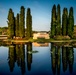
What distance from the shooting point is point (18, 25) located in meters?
28.0

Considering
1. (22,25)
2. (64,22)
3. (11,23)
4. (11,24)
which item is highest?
(64,22)

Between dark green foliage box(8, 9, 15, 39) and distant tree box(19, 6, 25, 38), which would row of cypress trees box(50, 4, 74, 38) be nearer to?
distant tree box(19, 6, 25, 38)

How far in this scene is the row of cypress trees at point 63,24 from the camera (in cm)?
2758

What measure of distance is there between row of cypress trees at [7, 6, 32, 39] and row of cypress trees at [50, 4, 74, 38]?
3042mm

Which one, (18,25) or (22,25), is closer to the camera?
(22,25)

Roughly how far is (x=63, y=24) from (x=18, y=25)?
5864 millimetres

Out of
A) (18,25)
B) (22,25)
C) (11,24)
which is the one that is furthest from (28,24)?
(11,24)

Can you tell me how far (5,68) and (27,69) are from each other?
3.32ft

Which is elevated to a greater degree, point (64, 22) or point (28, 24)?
point (64, 22)

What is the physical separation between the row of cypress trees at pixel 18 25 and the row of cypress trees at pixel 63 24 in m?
3.04

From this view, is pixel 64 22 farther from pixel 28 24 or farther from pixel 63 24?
pixel 28 24

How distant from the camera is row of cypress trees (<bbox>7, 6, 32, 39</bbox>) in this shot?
27625 mm

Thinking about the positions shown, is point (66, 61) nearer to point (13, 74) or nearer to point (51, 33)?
point (13, 74)

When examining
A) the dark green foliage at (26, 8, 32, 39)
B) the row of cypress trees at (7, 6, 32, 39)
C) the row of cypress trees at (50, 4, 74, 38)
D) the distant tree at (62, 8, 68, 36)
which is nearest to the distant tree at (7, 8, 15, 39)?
the row of cypress trees at (7, 6, 32, 39)
